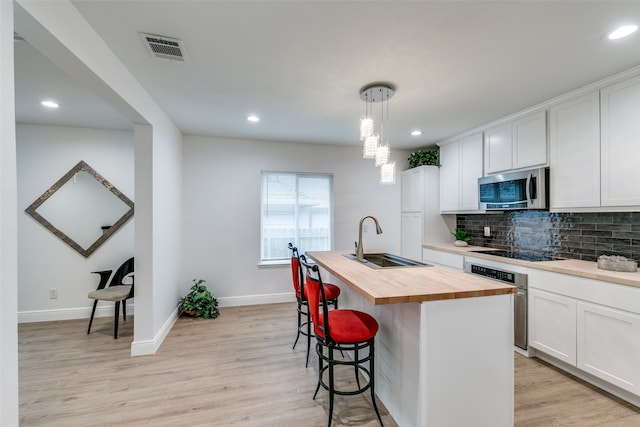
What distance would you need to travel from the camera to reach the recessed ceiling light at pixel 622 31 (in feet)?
5.55

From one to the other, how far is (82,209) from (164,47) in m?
3.01

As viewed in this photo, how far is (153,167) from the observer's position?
108 inches

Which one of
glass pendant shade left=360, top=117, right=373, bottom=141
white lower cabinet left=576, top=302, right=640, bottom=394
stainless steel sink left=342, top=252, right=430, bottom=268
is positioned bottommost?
white lower cabinet left=576, top=302, right=640, bottom=394

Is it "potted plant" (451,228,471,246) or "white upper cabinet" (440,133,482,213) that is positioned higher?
"white upper cabinet" (440,133,482,213)

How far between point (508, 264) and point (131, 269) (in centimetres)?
463

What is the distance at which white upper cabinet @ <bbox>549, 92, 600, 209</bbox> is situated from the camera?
2438mm

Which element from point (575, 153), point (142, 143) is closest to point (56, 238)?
point (142, 143)

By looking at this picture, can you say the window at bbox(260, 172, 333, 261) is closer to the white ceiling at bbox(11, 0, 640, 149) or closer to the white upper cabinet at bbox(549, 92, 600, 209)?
the white ceiling at bbox(11, 0, 640, 149)

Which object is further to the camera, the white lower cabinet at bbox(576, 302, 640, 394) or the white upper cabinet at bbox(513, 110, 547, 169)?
the white upper cabinet at bbox(513, 110, 547, 169)

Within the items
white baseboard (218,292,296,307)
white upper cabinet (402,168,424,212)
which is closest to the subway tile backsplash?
white upper cabinet (402,168,424,212)

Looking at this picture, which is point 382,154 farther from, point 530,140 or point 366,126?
point 530,140

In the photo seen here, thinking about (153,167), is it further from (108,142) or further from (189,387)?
(189,387)

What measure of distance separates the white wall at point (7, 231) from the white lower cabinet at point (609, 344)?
3549 millimetres

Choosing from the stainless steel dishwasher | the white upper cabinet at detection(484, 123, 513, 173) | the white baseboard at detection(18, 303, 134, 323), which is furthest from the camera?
the white baseboard at detection(18, 303, 134, 323)
